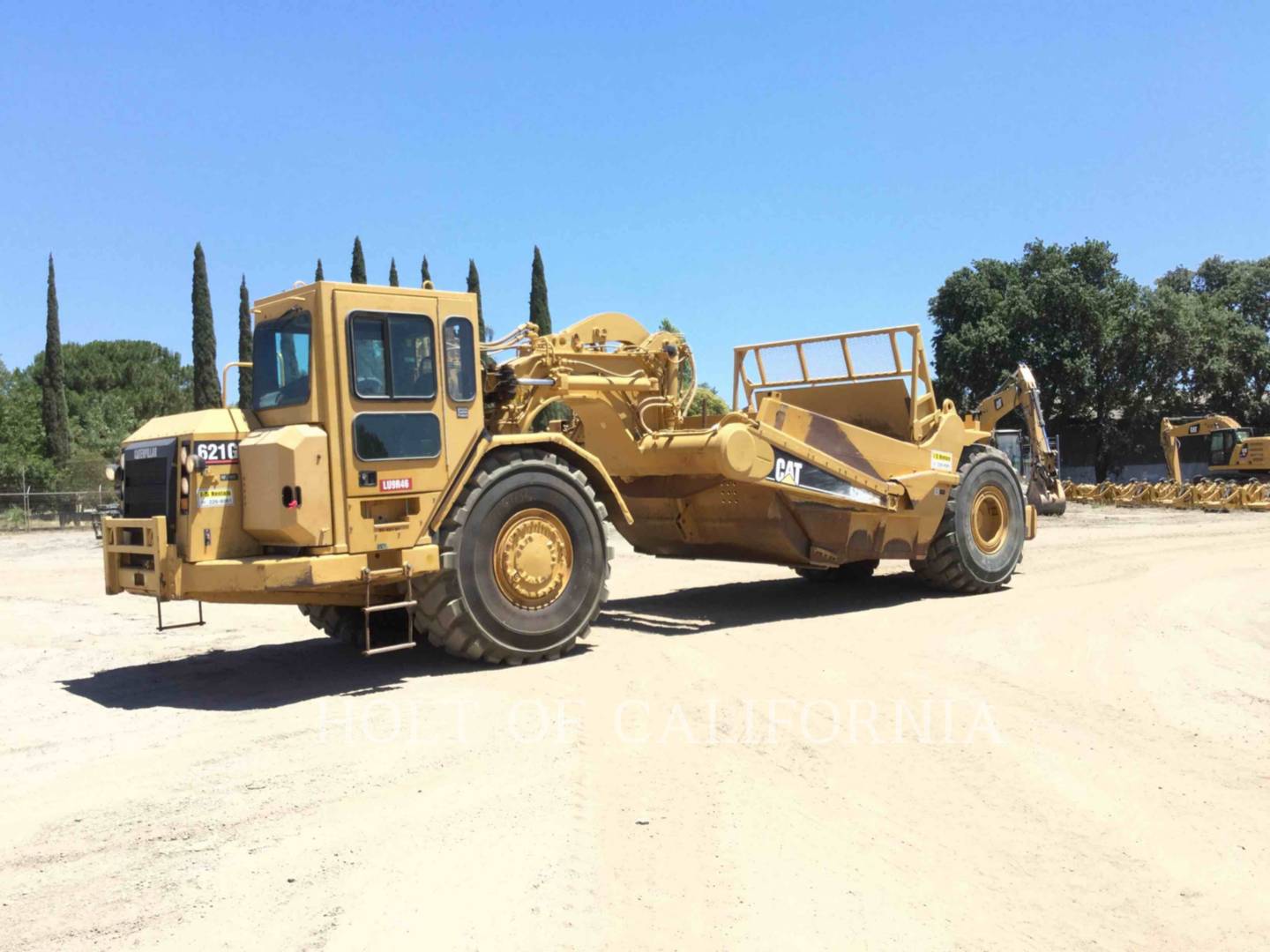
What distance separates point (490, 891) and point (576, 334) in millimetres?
6658

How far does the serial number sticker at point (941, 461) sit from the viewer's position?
12258 millimetres

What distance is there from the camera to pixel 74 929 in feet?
13.4

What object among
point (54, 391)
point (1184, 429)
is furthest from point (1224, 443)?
point (54, 391)

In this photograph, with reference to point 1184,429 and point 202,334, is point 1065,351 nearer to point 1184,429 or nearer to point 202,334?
point 1184,429

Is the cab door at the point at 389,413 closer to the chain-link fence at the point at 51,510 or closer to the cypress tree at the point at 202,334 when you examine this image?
the chain-link fence at the point at 51,510

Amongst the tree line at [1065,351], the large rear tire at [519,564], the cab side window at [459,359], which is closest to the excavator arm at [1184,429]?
the tree line at [1065,351]

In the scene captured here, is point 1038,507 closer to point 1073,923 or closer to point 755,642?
point 755,642

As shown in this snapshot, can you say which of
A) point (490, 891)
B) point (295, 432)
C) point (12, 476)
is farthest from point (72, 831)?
point (12, 476)

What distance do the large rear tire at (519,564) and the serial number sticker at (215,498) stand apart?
1.54 m

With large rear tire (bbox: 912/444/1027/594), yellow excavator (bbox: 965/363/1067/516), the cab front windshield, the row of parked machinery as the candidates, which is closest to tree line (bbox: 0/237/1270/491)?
the row of parked machinery

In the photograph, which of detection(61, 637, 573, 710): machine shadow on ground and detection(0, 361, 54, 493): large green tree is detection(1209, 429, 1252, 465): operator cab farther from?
detection(0, 361, 54, 493): large green tree

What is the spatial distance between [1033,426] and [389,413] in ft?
61.3

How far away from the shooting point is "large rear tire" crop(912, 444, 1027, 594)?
40.8ft

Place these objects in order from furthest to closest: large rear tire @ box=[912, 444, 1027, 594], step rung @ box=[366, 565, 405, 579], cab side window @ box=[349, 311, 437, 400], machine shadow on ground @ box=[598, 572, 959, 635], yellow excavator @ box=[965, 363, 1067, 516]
Answer: yellow excavator @ box=[965, 363, 1067, 516] → large rear tire @ box=[912, 444, 1027, 594] → machine shadow on ground @ box=[598, 572, 959, 635] → cab side window @ box=[349, 311, 437, 400] → step rung @ box=[366, 565, 405, 579]
